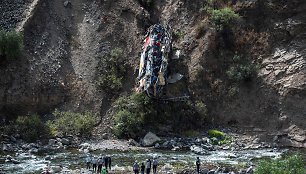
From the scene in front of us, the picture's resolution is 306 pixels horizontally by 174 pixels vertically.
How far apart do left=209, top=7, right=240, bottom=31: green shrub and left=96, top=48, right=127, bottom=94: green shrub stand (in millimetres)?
11252

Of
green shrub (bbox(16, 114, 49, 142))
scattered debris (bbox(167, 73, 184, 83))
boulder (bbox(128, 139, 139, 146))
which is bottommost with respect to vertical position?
boulder (bbox(128, 139, 139, 146))

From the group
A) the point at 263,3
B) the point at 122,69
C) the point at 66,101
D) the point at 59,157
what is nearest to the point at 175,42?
the point at 122,69

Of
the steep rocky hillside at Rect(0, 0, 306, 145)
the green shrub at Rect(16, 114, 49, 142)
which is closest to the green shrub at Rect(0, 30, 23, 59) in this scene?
the steep rocky hillside at Rect(0, 0, 306, 145)

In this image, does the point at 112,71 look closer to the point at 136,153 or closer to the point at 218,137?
the point at 136,153

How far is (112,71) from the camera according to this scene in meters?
50.4

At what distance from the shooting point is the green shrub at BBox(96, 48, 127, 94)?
4944cm

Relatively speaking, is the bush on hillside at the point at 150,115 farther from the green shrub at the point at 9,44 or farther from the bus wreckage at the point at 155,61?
the green shrub at the point at 9,44

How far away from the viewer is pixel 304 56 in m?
46.9

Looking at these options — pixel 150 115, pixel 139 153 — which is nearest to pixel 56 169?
pixel 139 153

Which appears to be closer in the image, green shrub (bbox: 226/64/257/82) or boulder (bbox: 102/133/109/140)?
boulder (bbox: 102/133/109/140)

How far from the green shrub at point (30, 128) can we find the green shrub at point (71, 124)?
3.63 feet

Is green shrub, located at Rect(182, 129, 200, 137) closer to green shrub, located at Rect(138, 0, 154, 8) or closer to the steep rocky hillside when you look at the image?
the steep rocky hillside

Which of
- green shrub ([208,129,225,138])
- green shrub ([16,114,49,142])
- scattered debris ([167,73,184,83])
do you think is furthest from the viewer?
scattered debris ([167,73,184,83])

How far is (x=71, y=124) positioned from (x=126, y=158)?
27.8 feet
